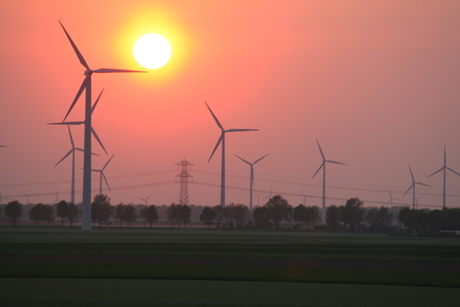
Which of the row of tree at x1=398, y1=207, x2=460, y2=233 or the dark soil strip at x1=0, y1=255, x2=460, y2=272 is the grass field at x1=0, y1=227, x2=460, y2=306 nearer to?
the dark soil strip at x1=0, y1=255, x2=460, y2=272

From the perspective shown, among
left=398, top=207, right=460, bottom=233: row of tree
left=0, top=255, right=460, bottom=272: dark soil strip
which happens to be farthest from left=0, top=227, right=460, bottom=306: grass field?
left=398, top=207, right=460, bottom=233: row of tree

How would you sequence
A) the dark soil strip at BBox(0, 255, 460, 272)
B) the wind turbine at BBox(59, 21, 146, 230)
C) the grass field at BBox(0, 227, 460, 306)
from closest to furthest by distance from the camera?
the grass field at BBox(0, 227, 460, 306), the dark soil strip at BBox(0, 255, 460, 272), the wind turbine at BBox(59, 21, 146, 230)

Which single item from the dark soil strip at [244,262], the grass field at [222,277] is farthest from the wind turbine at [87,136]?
the dark soil strip at [244,262]

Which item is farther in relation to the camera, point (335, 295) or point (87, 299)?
point (335, 295)

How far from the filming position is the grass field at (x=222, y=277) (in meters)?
36.6

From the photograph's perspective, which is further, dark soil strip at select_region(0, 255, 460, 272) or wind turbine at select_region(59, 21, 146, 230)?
wind turbine at select_region(59, 21, 146, 230)

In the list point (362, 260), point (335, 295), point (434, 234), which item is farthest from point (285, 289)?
point (434, 234)

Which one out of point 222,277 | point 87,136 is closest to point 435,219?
point 87,136

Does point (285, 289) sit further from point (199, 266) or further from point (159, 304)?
point (199, 266)

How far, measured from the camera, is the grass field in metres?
36.6

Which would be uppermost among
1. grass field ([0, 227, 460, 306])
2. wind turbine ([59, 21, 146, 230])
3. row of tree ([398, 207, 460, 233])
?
wind turbine ([59, 21, 146, 230])

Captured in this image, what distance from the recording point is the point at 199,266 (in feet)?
185

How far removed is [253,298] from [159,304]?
5.35 metres

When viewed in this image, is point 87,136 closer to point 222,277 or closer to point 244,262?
point 244,262
